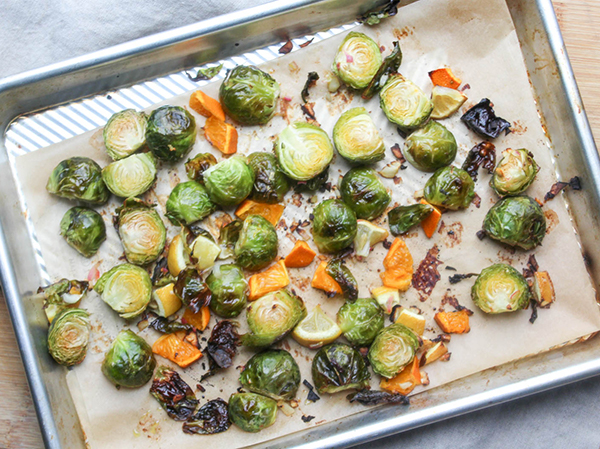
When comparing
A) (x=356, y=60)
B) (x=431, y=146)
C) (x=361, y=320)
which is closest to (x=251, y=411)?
(x=361, y=320)

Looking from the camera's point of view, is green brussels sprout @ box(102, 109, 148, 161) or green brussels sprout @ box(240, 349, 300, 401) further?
green brussels sprout @ box(102, 109, 148, 161)

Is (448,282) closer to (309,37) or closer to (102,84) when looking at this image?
(309,37)

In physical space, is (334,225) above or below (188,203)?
below

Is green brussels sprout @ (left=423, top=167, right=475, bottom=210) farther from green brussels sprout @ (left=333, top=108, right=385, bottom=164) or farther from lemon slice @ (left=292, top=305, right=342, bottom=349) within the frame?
lemon slice @ (left=292, top=305, right=342, bottom=349)

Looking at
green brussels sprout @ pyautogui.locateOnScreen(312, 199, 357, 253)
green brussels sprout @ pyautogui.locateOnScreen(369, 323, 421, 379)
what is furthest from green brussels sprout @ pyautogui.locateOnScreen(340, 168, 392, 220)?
green brussels sprout @ pyautogui.locateOnScreen(369, 323, 421, 379)

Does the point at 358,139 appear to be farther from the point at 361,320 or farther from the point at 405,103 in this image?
the point at 361,320

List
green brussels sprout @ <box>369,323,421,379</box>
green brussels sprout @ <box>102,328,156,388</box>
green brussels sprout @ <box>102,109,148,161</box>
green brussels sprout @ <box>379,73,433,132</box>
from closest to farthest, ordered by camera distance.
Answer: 1. green brussels sprout @ <box>102,328,156,388</box>
2. green brussels sprout @ <box>369,323,421,379</box>
3. green brussels sprout @ <box>102,109,148,161</box>
4. green brussels sprout @ <box>379,73,433,132</box>
